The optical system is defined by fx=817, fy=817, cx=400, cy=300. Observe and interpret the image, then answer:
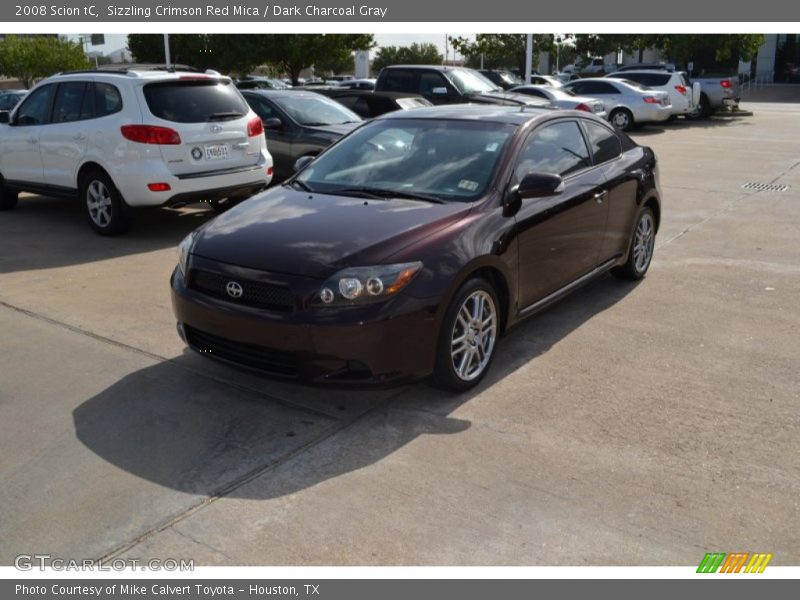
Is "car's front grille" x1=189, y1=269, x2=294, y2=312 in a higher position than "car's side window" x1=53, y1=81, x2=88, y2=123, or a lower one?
lower

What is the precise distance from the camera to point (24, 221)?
9.95 m

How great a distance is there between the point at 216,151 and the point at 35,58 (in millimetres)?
59790

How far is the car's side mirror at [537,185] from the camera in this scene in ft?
16.1

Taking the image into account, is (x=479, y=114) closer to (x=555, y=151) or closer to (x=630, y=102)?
(x=555, y=151)

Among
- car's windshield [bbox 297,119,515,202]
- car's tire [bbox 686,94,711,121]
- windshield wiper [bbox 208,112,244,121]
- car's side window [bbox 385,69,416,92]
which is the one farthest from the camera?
car's tire [bbox 686,94,711,121]

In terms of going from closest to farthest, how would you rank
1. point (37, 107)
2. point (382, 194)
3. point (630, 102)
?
point (382, 194) < point (37, 107) < point (630, 102)

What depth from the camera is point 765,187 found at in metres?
12.1

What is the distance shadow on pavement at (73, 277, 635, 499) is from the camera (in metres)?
3.87

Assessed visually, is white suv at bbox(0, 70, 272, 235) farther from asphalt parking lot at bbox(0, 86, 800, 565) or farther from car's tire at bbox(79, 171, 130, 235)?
asphalt parking lot at bbox(0, 86, 800, 565)

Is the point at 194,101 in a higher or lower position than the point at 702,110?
higher

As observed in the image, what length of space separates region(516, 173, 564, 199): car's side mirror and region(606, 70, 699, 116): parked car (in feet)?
63.5

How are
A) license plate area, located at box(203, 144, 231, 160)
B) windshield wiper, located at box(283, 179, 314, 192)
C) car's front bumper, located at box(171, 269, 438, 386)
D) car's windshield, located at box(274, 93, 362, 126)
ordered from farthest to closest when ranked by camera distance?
car's windshield, located at box(274, 93, 362, 126) < license plate area, located at box(203, 144, 231, 160) < windshield wiper, located at box(283, 179, 314, 192) < car's front bumper, located at box(171, 269, 438, 386)

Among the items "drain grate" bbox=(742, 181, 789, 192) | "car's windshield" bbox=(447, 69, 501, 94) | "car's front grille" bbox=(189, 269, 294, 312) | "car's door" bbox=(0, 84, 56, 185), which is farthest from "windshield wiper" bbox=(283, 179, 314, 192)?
"car's windshield" bbox=(447, 69, 501, 94)

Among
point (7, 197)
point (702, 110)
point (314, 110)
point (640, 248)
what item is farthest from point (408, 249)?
point (702, 110)
